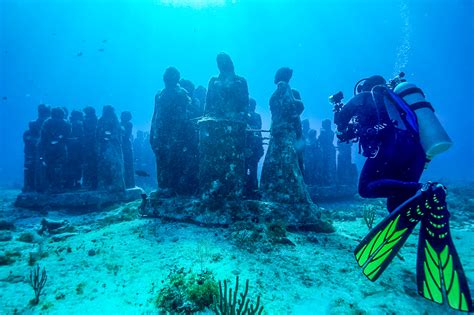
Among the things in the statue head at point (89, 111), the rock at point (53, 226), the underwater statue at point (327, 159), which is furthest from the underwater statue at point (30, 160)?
the underwater statue at point (327, 159)

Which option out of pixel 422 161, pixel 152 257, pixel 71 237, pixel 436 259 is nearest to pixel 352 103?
pixel 422 161

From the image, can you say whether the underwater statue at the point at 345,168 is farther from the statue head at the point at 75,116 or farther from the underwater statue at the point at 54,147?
the statue head at the point at 75,116

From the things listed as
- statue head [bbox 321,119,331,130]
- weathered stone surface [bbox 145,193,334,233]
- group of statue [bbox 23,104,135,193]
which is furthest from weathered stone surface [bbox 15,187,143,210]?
statue head [bbox 321,119,331,130]

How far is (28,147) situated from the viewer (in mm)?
14711

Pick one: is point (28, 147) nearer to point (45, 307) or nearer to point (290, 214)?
point (45, 307)

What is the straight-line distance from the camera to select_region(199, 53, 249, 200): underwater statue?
8055 mm

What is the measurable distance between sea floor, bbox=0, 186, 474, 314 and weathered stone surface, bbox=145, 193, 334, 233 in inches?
12.3

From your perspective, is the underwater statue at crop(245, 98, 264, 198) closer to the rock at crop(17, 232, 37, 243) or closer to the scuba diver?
the scuba diver

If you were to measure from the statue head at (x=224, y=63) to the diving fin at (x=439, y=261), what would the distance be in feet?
23.4

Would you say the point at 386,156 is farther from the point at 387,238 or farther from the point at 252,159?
the point at 252,159

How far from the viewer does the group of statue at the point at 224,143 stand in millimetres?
8133

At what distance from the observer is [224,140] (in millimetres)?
8188

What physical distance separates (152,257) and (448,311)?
5.40 metres

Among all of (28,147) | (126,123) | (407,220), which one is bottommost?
(407,220)
